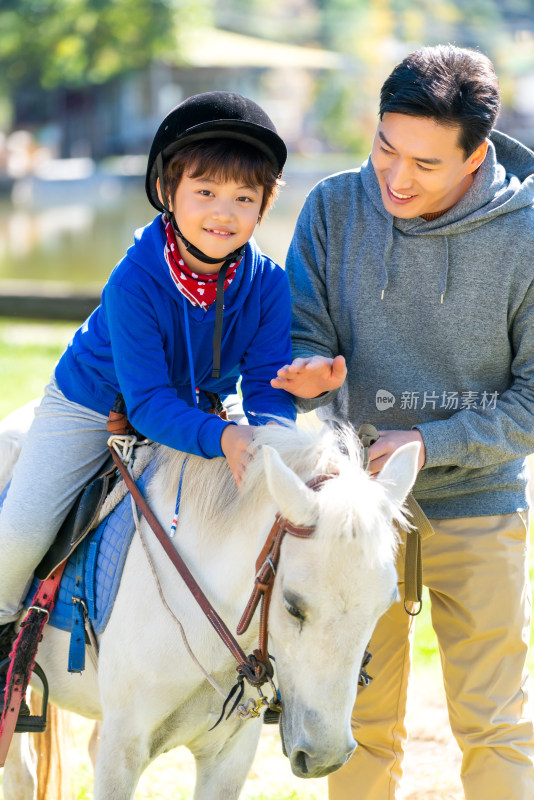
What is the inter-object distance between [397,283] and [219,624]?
3.74ft

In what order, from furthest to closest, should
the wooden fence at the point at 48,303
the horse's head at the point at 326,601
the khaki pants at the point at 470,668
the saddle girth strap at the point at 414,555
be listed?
the wooden fence at the point at 48,303 → the khaki pants at the point at 470,668 → the saddle girth strap at the point at 414,555 → the horse's head at the point at 326,601

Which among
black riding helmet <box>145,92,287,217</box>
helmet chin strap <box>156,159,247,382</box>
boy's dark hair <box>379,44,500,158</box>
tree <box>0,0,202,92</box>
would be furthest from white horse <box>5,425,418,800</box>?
tree <box>0,0,202,92</box>

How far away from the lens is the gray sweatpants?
2.58 meters

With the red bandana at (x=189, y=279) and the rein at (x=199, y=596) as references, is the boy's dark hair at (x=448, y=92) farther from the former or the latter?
the rein at (x=199, y=596)

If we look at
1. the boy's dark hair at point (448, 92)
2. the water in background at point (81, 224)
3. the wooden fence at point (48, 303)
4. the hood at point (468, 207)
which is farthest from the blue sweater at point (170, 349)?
the water in background at point (81, 224)

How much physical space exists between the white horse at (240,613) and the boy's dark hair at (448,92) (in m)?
0.90

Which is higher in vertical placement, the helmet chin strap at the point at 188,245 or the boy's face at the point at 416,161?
the boy's face at the point at 416,161

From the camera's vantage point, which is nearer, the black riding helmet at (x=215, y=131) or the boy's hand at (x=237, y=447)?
the boy's hand at (x=237, y=447)

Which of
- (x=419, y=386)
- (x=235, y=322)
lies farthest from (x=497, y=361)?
(x=235, y=322)

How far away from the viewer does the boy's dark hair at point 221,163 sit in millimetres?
2344

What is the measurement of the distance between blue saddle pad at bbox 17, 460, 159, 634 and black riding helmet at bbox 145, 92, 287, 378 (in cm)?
48

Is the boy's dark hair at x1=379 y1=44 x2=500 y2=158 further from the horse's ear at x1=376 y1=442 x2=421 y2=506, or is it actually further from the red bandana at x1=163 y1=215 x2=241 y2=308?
the horse's ear at x1=376 y1=442 x2=421 y2=506

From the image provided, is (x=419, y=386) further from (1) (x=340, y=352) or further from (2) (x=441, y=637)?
(2) (x=441, y=637)

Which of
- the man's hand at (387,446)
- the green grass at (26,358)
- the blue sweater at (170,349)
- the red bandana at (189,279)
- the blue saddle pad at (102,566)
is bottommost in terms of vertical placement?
the green grass at (26,358)
